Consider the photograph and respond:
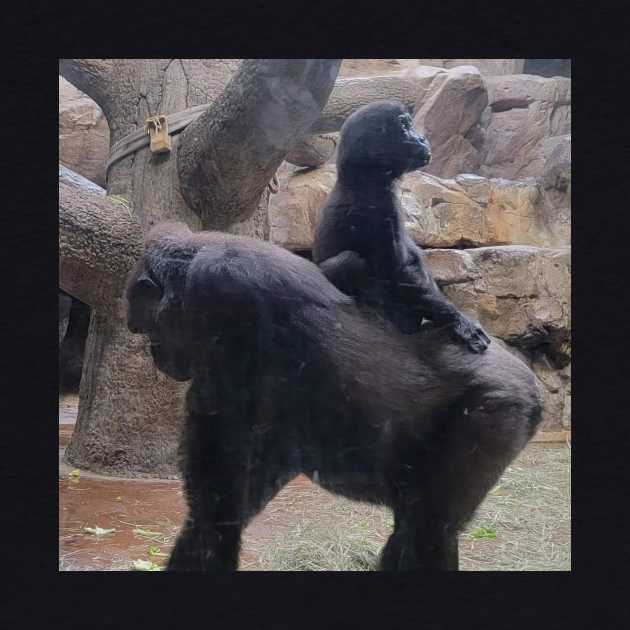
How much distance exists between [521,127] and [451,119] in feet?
0.85

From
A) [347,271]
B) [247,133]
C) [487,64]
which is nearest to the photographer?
[347,271]

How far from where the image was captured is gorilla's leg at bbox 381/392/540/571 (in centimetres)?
237

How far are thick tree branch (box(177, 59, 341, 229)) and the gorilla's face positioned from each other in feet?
0.96

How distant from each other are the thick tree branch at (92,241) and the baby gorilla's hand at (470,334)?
1.15 meters

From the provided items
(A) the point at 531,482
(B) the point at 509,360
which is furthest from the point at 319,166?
(A) the point at 531,482

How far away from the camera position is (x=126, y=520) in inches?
93.7

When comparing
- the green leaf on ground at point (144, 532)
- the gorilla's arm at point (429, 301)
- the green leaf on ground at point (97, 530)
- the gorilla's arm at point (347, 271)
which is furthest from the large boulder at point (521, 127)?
the green leaf on ground at point (97, 530)

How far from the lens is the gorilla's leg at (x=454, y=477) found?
2371mm

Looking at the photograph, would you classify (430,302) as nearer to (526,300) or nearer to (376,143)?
(526,300)

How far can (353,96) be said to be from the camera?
94.8 inches

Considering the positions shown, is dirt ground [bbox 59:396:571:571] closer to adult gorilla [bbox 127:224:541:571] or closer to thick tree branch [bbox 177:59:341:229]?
adult gorilla [bbox 127:224:541:571]

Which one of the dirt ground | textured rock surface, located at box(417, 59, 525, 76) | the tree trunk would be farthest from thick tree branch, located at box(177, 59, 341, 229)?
the dirt ground

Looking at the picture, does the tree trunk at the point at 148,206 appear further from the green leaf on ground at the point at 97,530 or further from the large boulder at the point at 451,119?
the large boulder at the point at 451,119

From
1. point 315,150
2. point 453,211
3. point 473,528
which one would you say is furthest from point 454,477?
point 315,150
